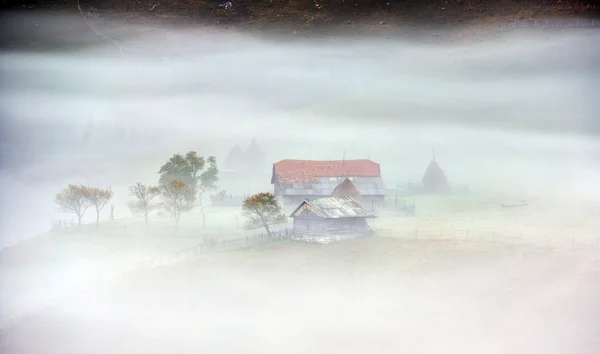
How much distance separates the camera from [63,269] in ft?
20.5

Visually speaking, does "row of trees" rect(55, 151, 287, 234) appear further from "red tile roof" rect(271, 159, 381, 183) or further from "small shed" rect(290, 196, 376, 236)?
"red tile roof" rect(271, 159, 381, 183)

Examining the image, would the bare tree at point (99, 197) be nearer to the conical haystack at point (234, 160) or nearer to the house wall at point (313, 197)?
the conical haystack at point (234, 160)

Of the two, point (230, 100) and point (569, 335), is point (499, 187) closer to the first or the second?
point (569, 335)

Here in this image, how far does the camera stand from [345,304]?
5879 millimetres

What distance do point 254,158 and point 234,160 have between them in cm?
21

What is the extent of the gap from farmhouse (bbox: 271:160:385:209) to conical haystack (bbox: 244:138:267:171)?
144 mm

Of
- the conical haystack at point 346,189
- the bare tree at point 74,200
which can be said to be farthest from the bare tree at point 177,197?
the conical haystack at point 346,189

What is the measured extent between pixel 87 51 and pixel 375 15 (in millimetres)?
3031

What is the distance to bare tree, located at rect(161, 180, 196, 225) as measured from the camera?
250 inches

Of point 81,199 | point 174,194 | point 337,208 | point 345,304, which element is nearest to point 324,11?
point 337,208

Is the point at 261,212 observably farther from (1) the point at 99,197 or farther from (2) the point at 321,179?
(1) the point at 99,197

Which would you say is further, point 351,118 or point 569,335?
point 351,118

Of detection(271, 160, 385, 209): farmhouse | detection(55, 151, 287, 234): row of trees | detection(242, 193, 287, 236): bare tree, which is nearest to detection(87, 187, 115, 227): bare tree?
detection(55, 151, 287, 234): row of trees

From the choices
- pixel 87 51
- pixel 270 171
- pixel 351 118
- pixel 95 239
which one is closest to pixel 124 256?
pixel 95 239
